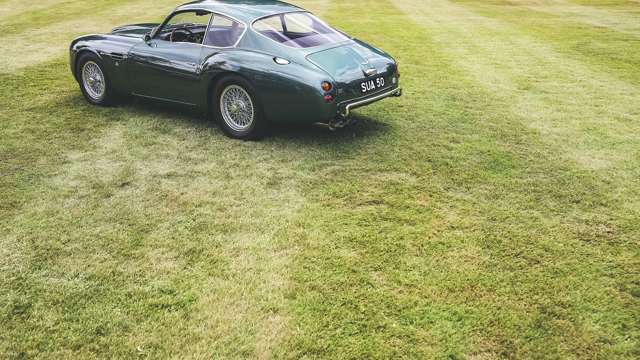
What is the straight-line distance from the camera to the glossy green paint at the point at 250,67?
6.14 metres

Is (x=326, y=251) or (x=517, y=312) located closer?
(x=517, y=312)

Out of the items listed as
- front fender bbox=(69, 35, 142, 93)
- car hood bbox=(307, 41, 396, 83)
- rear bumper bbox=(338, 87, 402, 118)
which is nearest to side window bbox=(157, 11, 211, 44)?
front fender bbox=(69, 35, 142, 93)

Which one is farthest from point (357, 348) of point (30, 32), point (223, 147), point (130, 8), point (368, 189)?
point (130, 8)

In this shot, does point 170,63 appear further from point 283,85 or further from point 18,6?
point 18,6

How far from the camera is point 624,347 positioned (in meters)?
3.31

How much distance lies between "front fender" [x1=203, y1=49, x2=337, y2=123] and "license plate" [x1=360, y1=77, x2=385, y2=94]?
1.74 feet

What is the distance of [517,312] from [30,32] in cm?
1423

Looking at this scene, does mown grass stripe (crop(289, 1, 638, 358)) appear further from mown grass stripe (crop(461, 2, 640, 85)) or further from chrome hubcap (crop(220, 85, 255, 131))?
mown grass stripe (crop(461, 2, 640, 85))

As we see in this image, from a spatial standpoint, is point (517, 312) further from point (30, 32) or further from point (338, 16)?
point (338, 16)

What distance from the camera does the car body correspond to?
20.2ft

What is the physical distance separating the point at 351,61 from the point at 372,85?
0.37 meters

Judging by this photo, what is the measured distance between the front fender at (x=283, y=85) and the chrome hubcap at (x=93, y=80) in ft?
7.51

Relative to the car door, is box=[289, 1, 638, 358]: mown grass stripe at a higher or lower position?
lower

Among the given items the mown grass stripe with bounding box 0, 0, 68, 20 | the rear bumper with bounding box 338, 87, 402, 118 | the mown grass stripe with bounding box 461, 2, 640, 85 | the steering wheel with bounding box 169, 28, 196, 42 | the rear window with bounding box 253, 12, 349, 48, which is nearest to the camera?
the rear bumper with bounding box 338, 87, 402, 118
